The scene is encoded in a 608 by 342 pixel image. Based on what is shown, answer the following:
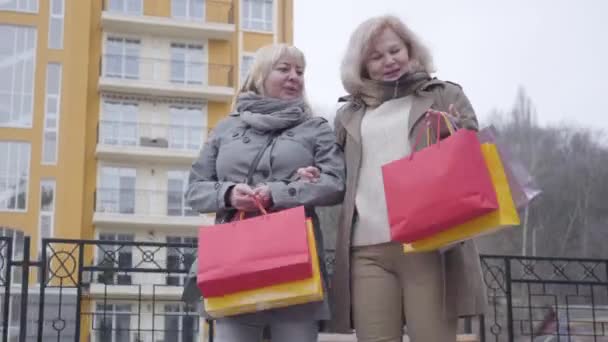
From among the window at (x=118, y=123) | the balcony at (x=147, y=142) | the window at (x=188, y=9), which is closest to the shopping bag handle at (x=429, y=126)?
the balcony at (x=147, y=142)

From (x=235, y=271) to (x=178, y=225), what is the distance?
19070mm

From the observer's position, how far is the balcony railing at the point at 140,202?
21.0 meters

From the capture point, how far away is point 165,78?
22188 millimetres

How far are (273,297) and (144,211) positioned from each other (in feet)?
64.5

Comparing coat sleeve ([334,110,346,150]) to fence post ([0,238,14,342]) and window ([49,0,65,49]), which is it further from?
window ([49,0,65,49])

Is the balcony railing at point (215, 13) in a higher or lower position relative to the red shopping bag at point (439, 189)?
higher

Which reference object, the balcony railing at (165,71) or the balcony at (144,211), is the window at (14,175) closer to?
the balcony at (144,211)

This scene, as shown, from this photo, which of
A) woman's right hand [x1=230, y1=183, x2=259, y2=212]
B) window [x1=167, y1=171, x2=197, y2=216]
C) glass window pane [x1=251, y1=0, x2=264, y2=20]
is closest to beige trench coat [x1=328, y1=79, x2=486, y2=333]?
woman's right hand [x1=230, y1=183, x2=259, y2=212]

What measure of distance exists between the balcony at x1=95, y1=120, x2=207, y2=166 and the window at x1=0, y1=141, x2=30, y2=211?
6.93 ft

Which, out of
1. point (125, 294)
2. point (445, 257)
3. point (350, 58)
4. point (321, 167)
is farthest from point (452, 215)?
point (125, 294)

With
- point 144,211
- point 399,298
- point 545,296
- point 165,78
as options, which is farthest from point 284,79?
point 165,78

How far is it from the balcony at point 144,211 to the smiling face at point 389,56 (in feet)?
58.8

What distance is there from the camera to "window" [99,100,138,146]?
21500mm

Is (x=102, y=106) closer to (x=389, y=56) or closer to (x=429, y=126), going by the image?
(x=389, y=56)
